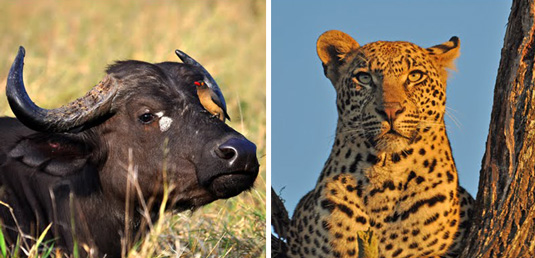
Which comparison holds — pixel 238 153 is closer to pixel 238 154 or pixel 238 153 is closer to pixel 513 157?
pixel 238 154

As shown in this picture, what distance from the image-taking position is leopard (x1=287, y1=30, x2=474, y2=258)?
534 cm

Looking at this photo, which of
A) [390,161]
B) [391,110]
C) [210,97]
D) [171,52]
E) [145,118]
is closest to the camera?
[391,110]

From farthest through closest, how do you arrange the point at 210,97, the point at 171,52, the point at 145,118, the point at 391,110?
the point at 171,52 < the point at 210,97 < the point at 145,118 < the point at 391,110

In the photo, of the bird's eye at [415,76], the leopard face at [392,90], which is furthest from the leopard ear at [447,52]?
the bird's eye at [415,76]

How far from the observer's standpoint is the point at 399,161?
541 cm

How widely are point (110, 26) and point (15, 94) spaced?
26.2 ft

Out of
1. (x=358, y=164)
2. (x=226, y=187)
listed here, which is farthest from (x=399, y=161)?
(x=226, y=187)

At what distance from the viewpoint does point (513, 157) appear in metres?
5.08

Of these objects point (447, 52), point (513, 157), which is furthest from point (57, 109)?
point (513, 157)

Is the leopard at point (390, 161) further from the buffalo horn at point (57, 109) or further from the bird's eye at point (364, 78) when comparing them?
the buffalo horn at point (57, 109)

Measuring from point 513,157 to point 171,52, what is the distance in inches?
265

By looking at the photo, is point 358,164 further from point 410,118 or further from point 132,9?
point 132,9

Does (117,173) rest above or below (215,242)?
above

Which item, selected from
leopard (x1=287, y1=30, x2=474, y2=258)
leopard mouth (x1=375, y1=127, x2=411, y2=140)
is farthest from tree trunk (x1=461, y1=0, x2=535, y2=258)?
leopard mouth (x1=375, y1=127, x2=411, y2=140)
